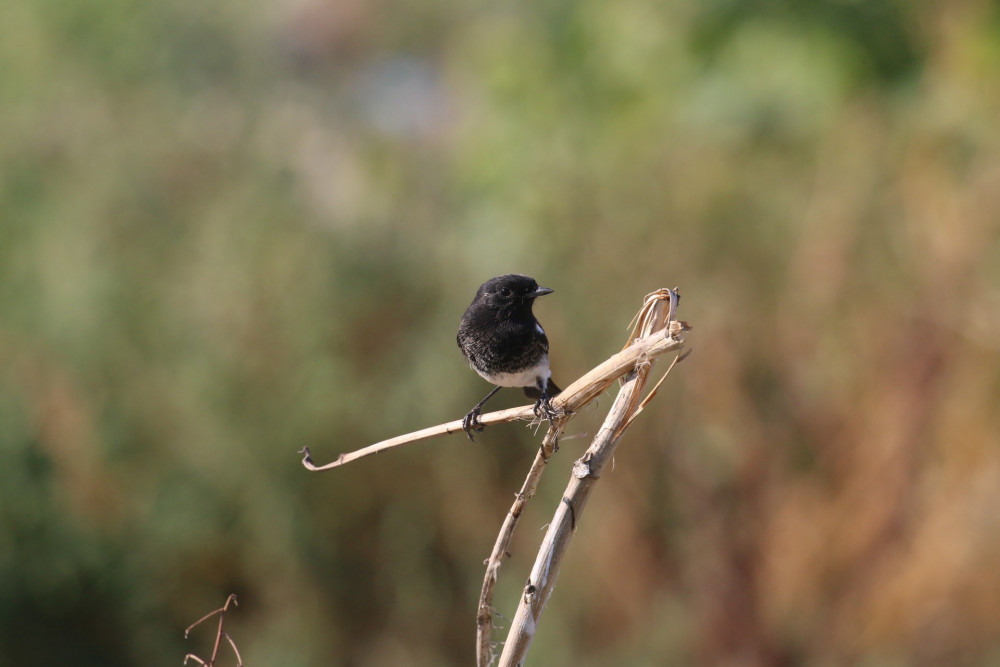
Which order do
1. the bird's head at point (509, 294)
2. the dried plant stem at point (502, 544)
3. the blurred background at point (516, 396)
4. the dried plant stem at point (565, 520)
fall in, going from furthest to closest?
1. the blurred background at point (516, 396)
2. the bird's head at point (509, 294)
3. the dried plant stem at point (502, 544)
4. the dried plant stem at point (565, 520)

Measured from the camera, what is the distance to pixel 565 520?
1.34 m

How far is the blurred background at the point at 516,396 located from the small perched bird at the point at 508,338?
1654 millimetres

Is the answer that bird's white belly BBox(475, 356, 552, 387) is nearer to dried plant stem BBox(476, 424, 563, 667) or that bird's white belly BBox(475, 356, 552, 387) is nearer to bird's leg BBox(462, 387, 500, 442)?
bird's leg BBox(462, 387, 500, 442)

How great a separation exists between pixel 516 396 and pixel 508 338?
2.15 meters

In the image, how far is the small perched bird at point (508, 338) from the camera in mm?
3287

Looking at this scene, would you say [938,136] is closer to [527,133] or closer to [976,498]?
[976,498]

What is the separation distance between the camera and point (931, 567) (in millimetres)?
4867

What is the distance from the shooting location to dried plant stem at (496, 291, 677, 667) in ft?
4.34

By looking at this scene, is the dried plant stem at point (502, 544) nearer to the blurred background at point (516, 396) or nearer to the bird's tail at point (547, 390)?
the bird's tail at point (547, 390)

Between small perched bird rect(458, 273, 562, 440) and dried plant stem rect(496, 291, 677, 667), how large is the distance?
184 centimetres

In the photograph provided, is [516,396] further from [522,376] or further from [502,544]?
[502,544]

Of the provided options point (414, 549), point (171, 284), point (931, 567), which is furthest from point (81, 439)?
point (931, 567)

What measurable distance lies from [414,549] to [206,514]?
121 cm

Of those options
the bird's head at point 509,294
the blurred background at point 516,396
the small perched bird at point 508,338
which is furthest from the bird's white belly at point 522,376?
the blurred background at point 516,396
